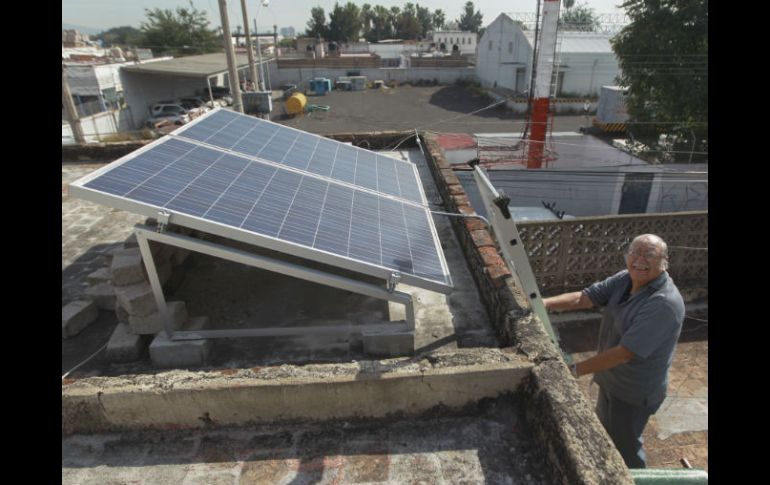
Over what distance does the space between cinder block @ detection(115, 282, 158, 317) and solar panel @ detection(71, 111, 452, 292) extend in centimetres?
93

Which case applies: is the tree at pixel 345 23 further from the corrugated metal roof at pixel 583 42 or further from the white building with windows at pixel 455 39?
the corrugated metal roof at pixel 583 42

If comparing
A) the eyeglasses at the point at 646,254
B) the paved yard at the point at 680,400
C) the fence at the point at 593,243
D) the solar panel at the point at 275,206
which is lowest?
the paved yard at the point at 680,400

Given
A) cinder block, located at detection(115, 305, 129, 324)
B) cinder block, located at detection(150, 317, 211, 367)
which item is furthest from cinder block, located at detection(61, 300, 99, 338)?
cinder block, located at detection(150, 317, 211, 367)

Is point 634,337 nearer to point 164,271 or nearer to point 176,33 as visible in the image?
point 164,271

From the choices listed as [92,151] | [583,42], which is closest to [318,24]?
[583,42]

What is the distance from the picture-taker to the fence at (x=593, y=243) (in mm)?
9555

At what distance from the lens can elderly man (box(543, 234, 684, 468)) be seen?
3521 millimetres

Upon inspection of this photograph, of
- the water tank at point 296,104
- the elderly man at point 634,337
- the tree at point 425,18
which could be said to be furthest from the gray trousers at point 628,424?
the tree at point 425,18

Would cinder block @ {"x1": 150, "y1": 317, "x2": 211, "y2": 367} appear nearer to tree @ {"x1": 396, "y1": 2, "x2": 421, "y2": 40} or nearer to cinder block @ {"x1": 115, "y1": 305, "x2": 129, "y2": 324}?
cinder block @ {"x1": 115, "y1": 305, "x2": 129, "y2": 324}

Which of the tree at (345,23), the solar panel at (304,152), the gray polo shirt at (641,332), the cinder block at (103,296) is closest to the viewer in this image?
the gray polo shirt at (641,332)

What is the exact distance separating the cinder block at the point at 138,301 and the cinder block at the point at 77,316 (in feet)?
2.66

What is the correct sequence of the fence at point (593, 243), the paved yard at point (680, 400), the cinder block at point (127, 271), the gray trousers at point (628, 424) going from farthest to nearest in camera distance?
1. the fence at point (593, 243)
2. the paved yard at point (680, 400)
3. the gray trousers at point (628, 424)
4. the cinder block at point (127, 271)

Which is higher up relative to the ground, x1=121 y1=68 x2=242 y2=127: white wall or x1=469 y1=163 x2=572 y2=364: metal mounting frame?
x1=469 y1=163 x2=572 y2=364: metal mounting frame
